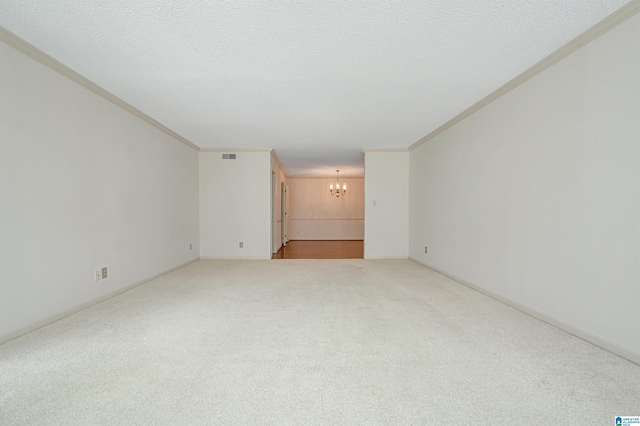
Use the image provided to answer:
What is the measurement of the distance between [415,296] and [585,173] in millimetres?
2041

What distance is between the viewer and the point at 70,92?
9.61 ft

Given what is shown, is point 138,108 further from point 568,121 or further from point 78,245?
point 568,121

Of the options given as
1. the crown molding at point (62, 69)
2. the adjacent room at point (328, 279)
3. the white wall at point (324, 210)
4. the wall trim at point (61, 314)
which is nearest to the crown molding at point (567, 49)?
the adjacent room at point (328, 279)

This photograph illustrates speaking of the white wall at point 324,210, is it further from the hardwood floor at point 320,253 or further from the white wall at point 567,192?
the white wall at point 567,192

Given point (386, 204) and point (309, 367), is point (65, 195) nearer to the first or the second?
point (309, 367)

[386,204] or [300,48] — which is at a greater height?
[300,48]

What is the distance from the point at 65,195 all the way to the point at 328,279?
330cm

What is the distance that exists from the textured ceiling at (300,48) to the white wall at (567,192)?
0.35 m

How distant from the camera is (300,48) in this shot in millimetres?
2492

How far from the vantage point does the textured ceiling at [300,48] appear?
2.02 m

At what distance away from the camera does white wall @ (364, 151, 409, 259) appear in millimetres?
6516

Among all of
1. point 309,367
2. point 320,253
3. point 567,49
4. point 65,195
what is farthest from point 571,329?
point 320,253

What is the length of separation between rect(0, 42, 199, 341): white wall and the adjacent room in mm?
19

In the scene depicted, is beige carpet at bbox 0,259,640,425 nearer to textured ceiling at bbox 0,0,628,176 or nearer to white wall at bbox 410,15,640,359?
white wall at bbox 410,15,640,359
